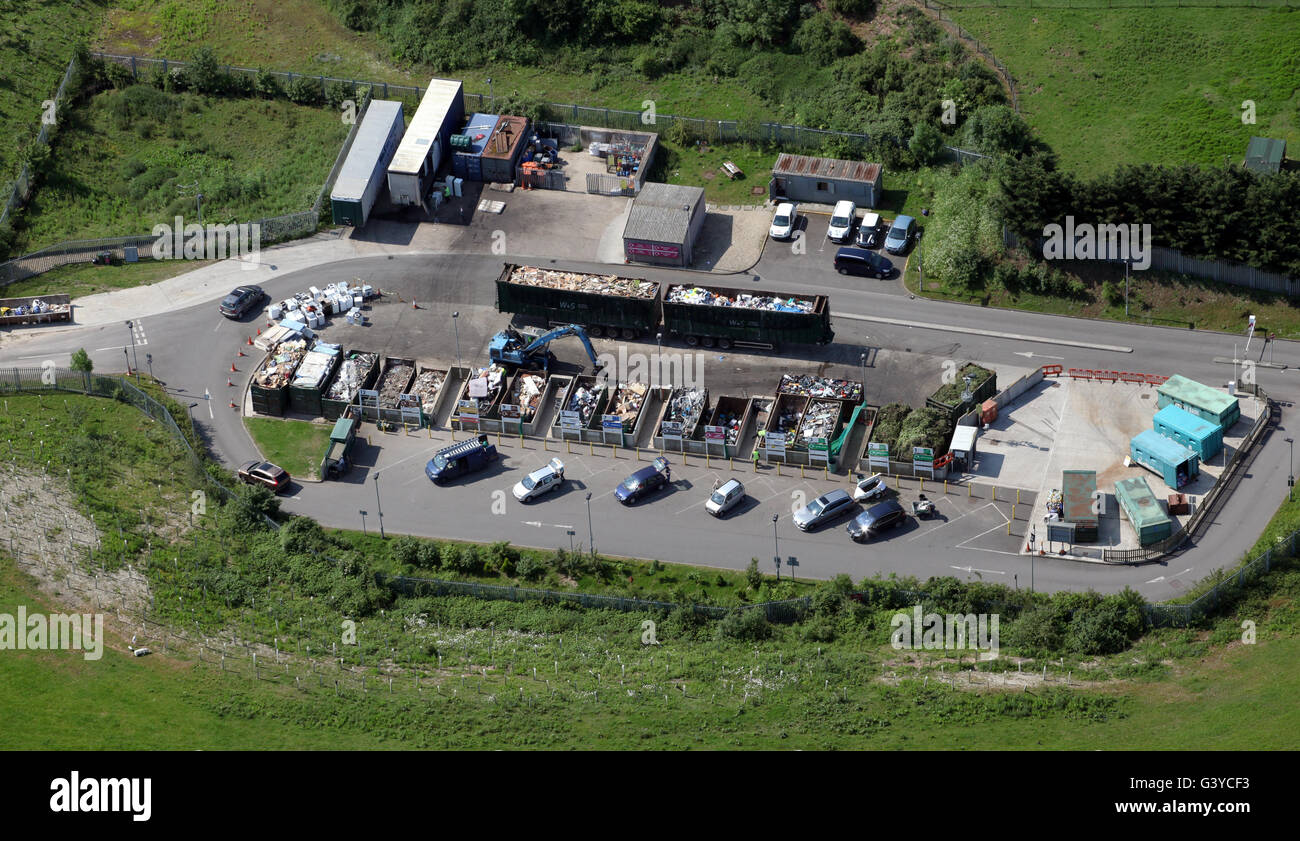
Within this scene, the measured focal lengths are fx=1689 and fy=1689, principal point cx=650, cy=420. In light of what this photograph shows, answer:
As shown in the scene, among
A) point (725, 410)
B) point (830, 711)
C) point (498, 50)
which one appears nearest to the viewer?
point (830, 711)

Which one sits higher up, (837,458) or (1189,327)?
(1189,327)

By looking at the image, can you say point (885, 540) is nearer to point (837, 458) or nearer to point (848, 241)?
point (837, 458)

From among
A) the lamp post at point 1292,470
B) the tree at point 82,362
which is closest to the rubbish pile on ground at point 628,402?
the tree at point 82,362

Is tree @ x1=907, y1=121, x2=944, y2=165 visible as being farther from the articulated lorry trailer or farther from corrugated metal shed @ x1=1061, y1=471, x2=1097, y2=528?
corrugated metal shed @ x1=1061, y1=471, x2=1097, y2=528

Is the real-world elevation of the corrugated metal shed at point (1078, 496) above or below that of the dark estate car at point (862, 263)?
below

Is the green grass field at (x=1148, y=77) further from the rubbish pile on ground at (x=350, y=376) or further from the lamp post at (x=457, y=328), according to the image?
the rubbish pile on ground at (x=350, y=376)

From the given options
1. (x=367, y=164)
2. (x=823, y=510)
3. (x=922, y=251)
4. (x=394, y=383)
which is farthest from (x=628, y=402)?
(x=367, y=164)

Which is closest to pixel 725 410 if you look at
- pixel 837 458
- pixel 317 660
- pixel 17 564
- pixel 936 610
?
pixel 837 458
